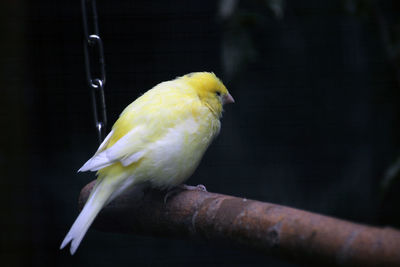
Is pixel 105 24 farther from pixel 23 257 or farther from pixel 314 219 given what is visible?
pixel 314 219

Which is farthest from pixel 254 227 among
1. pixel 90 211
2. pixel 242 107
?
pixel 242 107

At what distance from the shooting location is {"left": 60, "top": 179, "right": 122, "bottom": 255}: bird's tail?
75 centimetres

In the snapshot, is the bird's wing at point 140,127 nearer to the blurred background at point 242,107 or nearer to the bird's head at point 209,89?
the bird's head at point 209,89

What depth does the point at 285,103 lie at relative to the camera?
1.45 m

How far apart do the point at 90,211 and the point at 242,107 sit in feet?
2.51

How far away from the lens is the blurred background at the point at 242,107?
4.48 ft

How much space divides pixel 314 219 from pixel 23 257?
0.91 meters

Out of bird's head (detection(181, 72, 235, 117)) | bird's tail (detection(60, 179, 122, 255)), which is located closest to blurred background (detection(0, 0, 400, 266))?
bird's head (detection(181, 72, 235, 117))

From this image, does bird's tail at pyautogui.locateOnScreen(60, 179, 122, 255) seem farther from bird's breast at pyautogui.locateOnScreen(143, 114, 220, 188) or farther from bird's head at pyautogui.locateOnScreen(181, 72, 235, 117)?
bird's head at pyautogui.locateOnScreen(181, 72, 235, 117)

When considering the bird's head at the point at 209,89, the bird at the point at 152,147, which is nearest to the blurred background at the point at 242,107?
the bird's head at the point at 209,89

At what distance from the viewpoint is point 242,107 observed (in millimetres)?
1457

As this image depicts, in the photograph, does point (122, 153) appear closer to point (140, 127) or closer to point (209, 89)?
point (140, 127)

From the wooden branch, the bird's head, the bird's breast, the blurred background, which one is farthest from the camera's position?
the blurred background

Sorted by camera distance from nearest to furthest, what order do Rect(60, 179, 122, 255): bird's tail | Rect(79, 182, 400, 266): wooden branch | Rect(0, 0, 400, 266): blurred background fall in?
Rect(79, 182, 400, 266): wooden branch
Rect(60, 179, 122, 255): bird's tail
Rect(0, 0, 400, 266): blurred background
